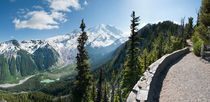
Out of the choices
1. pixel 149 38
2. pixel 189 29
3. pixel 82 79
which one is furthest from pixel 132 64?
pixel 149 38

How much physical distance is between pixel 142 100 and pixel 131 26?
14.3 meters

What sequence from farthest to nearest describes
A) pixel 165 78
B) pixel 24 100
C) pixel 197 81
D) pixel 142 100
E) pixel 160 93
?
pixel 24 100
pixel 165 78
pixel 197 81
pixel 160 93
pixel 142 100

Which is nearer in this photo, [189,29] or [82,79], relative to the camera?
[82,79]

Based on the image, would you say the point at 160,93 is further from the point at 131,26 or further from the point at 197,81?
the point at 131,26

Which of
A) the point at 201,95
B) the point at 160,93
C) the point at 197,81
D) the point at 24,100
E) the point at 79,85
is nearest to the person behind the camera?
the point at 201,95

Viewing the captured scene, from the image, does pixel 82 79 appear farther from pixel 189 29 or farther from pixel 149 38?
pixel 149 38

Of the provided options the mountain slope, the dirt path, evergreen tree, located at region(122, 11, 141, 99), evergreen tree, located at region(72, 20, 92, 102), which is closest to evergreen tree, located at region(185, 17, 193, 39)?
the mountain slope

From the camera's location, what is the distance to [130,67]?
18156mm

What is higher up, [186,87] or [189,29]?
[189,29]

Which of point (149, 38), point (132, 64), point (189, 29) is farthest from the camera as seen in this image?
point (149, 38)

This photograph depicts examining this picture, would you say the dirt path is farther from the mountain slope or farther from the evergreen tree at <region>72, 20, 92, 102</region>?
the mountain slope

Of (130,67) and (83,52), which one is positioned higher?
(83,52)

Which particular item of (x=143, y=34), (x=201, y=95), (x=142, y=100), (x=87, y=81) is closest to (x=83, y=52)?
(x=87, y=81)

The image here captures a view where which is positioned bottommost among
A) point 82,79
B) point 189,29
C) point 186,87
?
point 82,79
